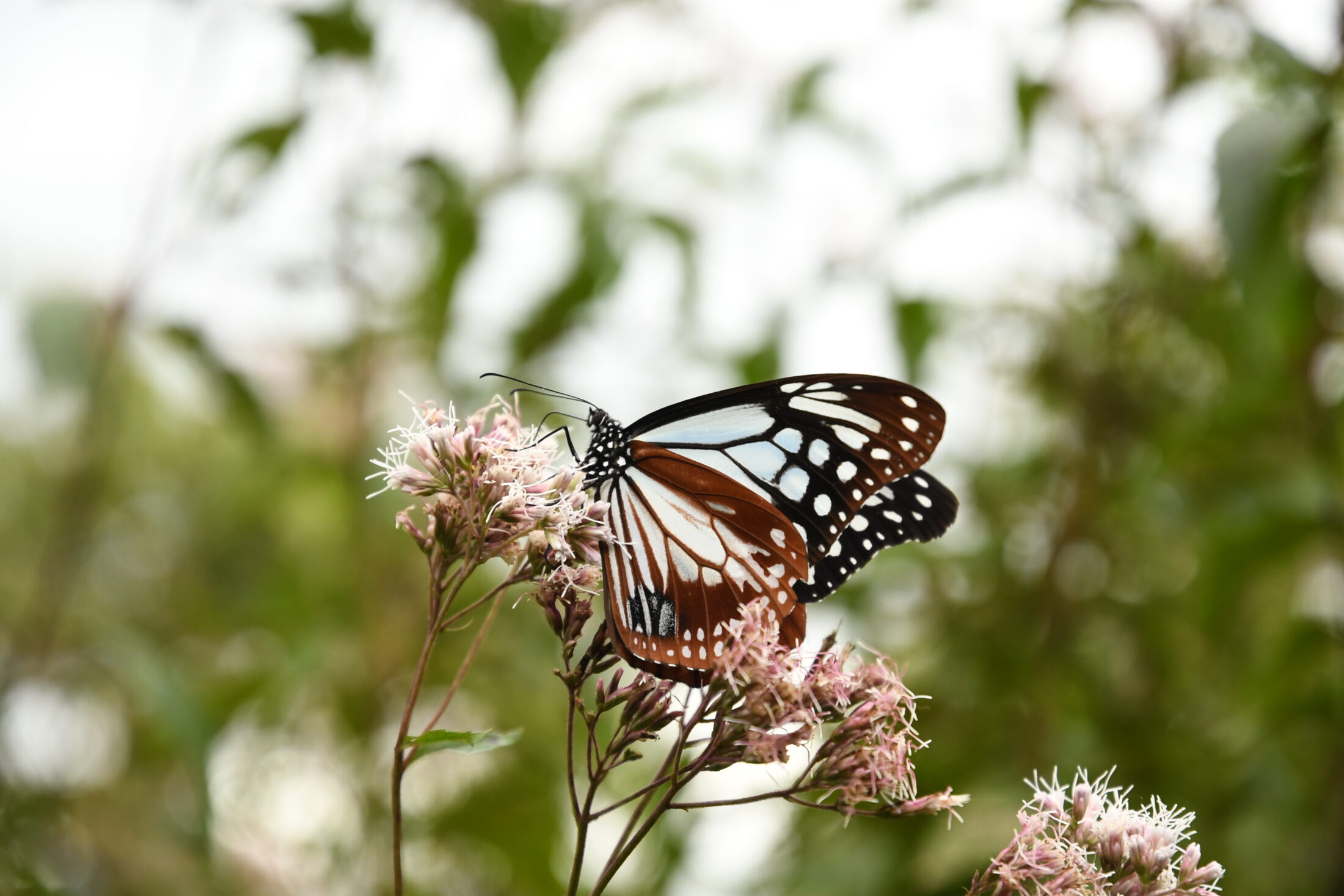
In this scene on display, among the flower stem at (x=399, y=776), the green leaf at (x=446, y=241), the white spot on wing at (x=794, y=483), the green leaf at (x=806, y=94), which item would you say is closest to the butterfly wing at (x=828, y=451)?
the white spot on wing at (x=794, y=483)

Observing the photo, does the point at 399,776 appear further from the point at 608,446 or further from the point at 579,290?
the point at 579,290

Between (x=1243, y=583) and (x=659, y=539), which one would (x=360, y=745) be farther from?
(x=1243, y=583)

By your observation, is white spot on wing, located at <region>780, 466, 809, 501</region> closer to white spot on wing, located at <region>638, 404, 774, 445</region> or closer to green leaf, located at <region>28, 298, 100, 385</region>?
white spot on wing, located at <region>638, 404, 774, 445</region>

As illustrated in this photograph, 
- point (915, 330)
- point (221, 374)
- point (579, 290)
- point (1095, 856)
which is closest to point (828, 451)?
point (1095, 856)

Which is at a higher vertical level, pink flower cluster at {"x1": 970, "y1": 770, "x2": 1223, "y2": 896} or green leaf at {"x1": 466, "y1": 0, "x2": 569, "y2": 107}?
green leaf at {"x1": 466, "y1": 0, "x2": 569, "y2": 107}

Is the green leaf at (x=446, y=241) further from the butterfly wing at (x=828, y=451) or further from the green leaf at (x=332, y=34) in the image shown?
the butterfly wing at (x=828, y=451)

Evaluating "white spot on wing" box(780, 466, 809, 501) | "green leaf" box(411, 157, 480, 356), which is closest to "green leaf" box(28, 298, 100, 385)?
"green leaf" box(411, 157, 480, 356)
